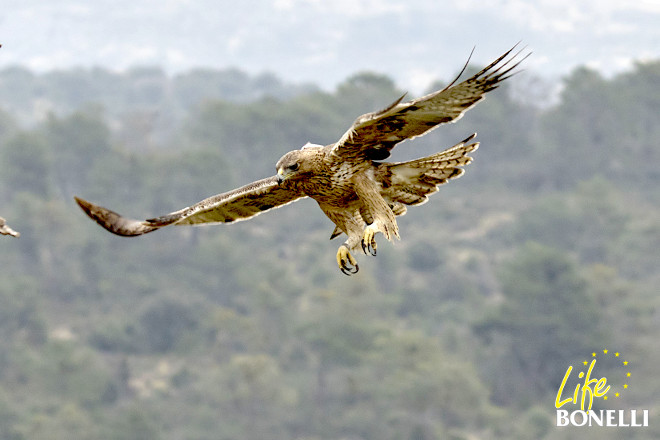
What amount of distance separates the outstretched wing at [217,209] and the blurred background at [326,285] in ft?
162

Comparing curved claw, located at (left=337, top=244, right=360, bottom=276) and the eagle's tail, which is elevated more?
the eagle's tail

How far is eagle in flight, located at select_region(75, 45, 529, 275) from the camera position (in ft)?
18.8

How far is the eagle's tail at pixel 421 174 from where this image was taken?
6.61 m

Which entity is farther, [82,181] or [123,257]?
[82,181]

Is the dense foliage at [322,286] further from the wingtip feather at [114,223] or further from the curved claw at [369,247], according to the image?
the curved claw at [369,247]

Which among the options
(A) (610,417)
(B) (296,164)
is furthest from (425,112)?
(A) (610,417)

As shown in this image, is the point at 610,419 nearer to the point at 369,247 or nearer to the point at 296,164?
the point at 296,164

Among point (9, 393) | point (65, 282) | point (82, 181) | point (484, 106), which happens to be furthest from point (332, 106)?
point (9, 393)

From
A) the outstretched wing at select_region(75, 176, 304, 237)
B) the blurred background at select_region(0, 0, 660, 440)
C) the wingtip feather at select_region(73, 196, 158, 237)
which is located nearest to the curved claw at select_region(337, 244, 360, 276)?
the outstretched wing at select_region(75, 176, 304, 237)

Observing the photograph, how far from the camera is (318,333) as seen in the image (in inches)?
2586

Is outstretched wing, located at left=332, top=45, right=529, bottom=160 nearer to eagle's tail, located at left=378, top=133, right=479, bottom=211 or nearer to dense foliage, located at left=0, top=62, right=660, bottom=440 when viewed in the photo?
eagle's tail, located at left=378, top=133, right=479, bottom=211

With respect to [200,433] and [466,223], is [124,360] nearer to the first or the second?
[200,433]

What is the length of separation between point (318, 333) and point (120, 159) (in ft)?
110

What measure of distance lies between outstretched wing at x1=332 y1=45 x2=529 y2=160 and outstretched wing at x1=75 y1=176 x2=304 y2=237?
0.90m
